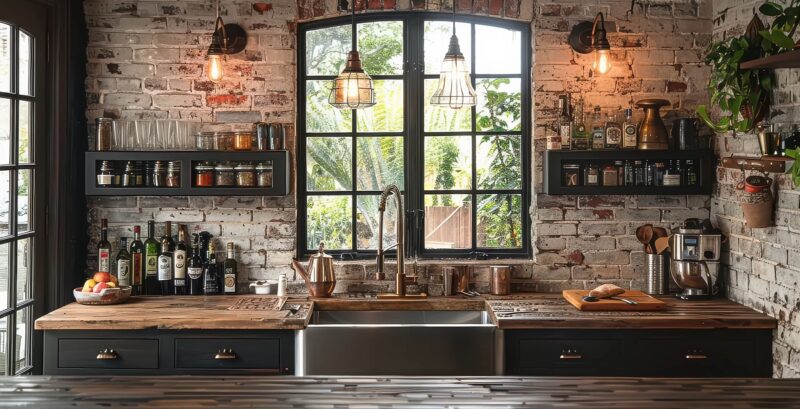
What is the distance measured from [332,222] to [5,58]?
1876 millimetres

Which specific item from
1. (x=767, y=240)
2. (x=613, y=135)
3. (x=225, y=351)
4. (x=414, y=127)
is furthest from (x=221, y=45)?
(x=767, y=240)

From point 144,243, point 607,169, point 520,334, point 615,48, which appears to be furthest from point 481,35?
point 144,243

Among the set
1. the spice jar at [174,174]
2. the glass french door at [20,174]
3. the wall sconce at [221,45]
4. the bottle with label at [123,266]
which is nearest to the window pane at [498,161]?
the wall sconce at [221,45]

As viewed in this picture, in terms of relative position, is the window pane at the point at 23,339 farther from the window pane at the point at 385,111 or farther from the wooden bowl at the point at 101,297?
the window pane at the point at 385,111

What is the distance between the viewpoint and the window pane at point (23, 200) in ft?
13.5

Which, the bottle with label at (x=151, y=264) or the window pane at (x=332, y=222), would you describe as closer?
the bottle with label at (x=151, y=264)

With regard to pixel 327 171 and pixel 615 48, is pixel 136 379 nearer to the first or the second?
pixel 327 171

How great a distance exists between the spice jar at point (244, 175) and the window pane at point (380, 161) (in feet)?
2.11

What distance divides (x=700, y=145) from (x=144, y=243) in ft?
10.1

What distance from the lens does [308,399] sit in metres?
2.39

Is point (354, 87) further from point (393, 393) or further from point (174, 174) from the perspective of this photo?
point (393, 393)

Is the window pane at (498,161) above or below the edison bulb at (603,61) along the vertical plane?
below

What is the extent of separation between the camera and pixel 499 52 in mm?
4855

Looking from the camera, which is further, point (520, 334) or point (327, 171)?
point (327, 171)
